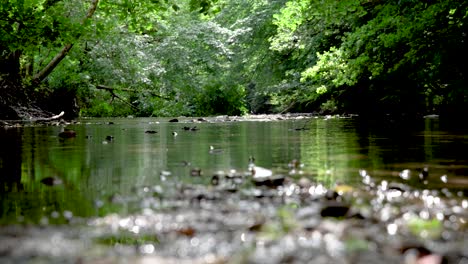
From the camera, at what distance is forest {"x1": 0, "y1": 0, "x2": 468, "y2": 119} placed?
9.66 metres

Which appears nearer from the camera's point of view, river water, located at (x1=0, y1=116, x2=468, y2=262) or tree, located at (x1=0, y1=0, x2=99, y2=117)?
river water, located at (x1=0, y1=116, x2=468, y2=262)

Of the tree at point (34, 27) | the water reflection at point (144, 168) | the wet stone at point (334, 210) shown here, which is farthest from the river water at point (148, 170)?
the tree at point (34, 27)

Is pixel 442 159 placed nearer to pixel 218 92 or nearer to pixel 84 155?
pixel 84 155

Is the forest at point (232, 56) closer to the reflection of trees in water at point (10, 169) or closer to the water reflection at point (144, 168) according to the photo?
the reflection of trees in water at point (10, 169)

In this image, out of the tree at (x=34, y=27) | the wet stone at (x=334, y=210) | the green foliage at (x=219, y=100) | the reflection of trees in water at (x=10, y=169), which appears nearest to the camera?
the wet stone at (x=334, y=210)

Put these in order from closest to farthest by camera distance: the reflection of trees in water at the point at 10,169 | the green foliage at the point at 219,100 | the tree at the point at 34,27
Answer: the reflection of trees in water at the point at 10,169, the tree at the point at 34,27, the green foliage at the point at 219,100

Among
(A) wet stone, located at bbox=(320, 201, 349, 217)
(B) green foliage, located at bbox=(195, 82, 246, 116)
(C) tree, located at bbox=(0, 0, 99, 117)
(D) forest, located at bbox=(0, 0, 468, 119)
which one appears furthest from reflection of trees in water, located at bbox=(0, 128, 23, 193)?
(B) green foliage, located at bbox=(195, 82, 246, 116)

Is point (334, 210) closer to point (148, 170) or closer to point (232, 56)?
point (148, 170)

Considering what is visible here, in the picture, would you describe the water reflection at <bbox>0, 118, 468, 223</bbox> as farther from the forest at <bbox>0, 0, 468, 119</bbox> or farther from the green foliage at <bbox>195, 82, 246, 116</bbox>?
the green foliage at <bbox>195, 82, 246, 116</bbox>

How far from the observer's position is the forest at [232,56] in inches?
380

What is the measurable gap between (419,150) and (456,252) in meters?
3.11

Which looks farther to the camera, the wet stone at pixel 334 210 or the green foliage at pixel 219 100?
the green foliage at pixel 219 100

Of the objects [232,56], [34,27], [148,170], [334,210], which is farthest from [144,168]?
[232,56]

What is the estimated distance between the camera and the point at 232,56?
26.3 meters
